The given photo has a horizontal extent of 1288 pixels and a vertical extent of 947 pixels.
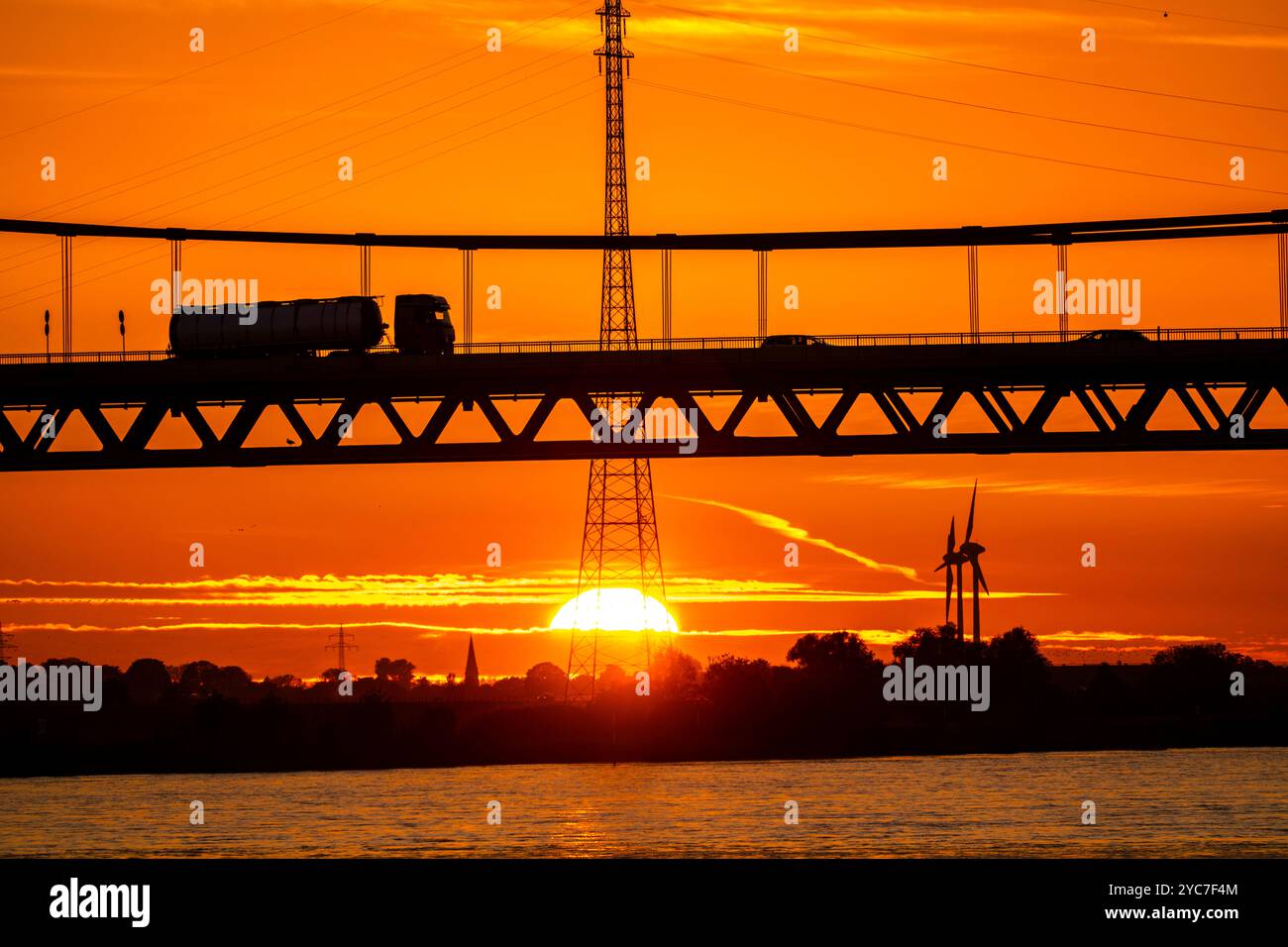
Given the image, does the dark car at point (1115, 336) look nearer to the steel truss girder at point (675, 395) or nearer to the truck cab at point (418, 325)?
the steel truss girder at point (675, 395)

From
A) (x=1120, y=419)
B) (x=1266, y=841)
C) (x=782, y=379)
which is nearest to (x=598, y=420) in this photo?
(x=782, y=379)

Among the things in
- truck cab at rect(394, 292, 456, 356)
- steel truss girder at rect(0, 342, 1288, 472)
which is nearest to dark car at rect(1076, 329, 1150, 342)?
steel truss girder at rect(0, 342, 1288, 472)

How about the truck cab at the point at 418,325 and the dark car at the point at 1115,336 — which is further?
the truck cab at the point at 418,325

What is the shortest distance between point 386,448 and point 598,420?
718cm

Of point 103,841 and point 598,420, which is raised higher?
point 598,420

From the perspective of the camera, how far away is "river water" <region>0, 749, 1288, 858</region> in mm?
73875

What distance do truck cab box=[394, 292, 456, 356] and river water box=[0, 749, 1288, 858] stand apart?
66.5ft

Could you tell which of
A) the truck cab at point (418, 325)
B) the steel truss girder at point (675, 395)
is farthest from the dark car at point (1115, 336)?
the truck cab at point (418, 325)

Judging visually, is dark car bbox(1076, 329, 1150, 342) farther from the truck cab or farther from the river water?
the truck cab

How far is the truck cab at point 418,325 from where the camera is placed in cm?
7712

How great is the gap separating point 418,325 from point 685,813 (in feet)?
106

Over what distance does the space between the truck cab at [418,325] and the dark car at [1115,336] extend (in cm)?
2650
